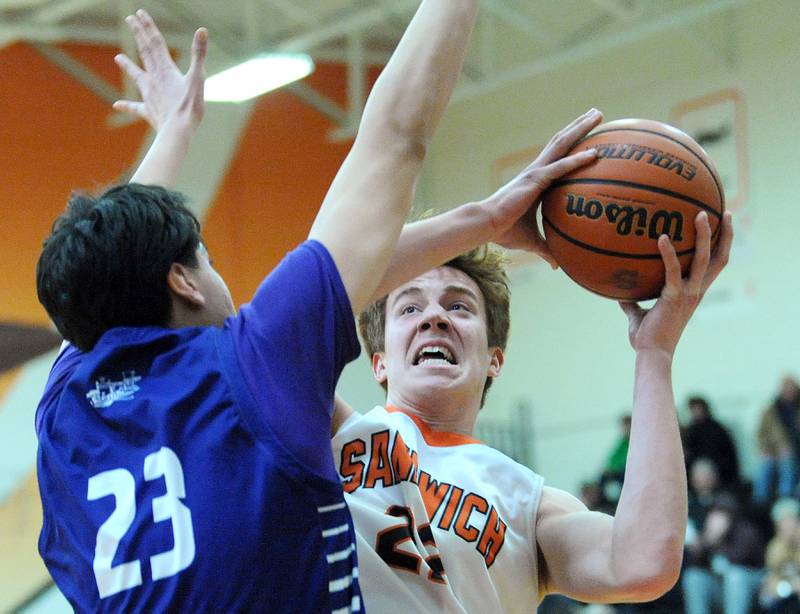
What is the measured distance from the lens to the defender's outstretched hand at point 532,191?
2805 millimetres

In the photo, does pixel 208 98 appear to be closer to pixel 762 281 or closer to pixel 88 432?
pixel 762 281

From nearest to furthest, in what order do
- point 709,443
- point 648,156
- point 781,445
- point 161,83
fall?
point 648,156
point 161,83
point 781,445
point 709,443

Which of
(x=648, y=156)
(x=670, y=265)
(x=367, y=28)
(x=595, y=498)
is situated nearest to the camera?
(x=670, y=265)

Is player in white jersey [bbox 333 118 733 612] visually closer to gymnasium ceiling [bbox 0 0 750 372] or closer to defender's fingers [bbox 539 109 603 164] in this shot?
defender's fingers [bbox 539 109 603 164]

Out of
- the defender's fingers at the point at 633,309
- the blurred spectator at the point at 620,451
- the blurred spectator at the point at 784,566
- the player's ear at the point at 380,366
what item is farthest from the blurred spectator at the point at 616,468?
the defender's fingers at the point at 633,309

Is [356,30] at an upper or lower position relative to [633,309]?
upper

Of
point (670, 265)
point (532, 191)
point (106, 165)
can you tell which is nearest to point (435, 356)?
point (532, 191)

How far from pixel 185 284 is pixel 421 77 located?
57cm

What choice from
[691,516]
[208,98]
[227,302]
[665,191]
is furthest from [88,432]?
[208,98]

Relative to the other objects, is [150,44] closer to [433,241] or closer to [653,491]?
[433,241]

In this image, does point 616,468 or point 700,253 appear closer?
point 700,253

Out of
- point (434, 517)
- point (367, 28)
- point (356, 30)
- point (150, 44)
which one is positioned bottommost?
point (434, 517)

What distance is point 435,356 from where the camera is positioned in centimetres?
349

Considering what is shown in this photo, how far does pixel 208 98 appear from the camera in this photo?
1442cm
